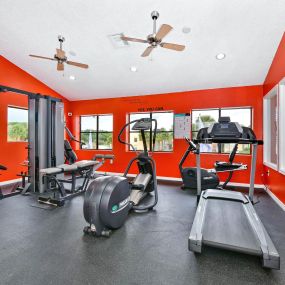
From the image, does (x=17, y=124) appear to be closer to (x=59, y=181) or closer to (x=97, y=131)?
(x=97, y=131)

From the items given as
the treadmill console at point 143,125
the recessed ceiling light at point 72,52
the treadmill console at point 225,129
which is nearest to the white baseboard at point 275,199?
the treadmill console at point 225,129

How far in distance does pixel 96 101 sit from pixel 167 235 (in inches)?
214

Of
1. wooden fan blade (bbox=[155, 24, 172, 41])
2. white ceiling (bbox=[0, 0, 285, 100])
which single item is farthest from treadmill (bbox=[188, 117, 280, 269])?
white ceiling (bbox=[0, 0, 285, 100])

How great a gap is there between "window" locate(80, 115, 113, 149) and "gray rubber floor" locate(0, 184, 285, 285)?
12.4 feet

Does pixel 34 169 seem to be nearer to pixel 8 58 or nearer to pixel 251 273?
pixel 8 58

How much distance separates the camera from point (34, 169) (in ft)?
13.4

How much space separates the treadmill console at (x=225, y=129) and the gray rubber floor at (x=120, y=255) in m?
1.40

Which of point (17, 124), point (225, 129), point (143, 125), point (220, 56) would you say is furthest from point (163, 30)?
point (17, 124)

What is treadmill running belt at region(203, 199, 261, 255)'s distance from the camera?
1.79m

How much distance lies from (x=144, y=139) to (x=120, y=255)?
2.05 m

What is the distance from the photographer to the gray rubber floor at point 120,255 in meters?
1.58

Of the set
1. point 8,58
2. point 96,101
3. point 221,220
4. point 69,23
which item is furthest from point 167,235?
point 8,58

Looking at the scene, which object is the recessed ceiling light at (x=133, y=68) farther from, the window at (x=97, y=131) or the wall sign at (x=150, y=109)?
the window at (x=97, y=131)

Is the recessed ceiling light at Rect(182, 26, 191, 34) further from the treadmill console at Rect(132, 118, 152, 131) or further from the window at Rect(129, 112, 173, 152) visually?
the window at Rect(129, 112, 173, 152)
